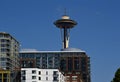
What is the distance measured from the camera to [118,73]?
137m

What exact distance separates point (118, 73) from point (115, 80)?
244 cm

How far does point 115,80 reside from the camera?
136m
